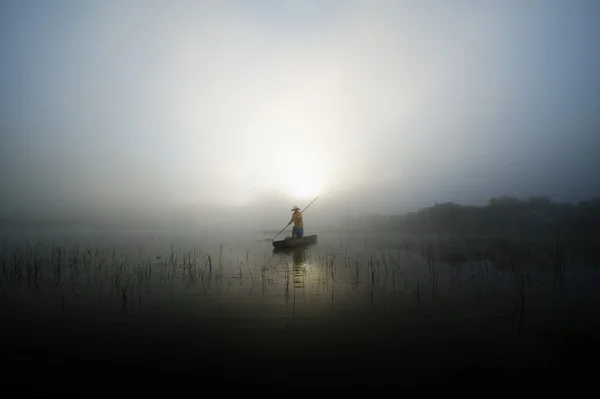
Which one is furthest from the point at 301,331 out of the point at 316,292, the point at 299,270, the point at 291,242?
the point at 291,242

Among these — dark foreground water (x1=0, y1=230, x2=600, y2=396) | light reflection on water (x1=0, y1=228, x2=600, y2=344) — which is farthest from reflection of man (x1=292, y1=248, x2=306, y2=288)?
dark foreground water (x1=0, y1=230, x2=600, y2=396)

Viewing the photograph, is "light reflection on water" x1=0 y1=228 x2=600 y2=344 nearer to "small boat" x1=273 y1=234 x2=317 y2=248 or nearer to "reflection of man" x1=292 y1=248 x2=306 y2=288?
"reflection of man" x1=292 y1=248 x2=306 y2=288

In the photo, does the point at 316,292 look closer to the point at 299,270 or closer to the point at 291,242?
the point at 299,270

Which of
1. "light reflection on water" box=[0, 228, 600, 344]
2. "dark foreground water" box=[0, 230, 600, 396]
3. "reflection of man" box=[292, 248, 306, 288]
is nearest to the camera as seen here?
"dark foreground water" box=[0, 230, 600, 396]

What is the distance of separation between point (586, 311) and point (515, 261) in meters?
8.54

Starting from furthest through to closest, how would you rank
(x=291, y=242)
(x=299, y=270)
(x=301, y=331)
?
(x=291, y=242) → (x=299, y=270) → (x=301, y=331)

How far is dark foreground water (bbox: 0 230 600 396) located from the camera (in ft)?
16.1

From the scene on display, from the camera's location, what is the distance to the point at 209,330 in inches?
277

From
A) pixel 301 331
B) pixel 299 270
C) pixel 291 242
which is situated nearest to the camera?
pixel 301 331

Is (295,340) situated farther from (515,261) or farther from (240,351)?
(515,261)

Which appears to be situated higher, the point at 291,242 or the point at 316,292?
the point at 291,242

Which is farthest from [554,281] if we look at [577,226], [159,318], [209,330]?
[577,226]

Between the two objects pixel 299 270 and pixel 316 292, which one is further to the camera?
pixel 299 270

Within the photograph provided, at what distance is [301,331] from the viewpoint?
272 inches
